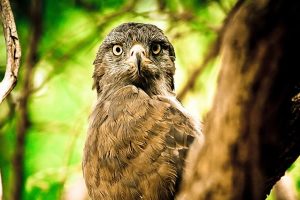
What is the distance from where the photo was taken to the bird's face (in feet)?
11.8

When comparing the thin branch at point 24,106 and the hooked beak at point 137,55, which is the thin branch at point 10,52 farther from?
the thin branch at point 24,106

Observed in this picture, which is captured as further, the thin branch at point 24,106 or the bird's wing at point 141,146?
the thin branch at point 24,106

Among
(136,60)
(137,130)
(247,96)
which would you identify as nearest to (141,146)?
(137,130)

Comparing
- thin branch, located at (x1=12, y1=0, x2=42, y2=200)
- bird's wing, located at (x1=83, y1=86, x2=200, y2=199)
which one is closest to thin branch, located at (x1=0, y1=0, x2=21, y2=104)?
bird's wing, located at (x1=83, y1=86, x2=200, y2=199)

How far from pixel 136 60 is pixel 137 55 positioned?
0.04 m

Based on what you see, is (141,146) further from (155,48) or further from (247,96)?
(247,96)

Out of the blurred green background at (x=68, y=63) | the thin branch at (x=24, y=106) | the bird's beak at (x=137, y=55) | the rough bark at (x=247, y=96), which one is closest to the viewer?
the rough bark at (x=247, y=96)

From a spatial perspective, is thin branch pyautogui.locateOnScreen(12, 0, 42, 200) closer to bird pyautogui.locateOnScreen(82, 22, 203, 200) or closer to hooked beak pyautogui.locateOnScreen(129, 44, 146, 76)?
bird pyautogui.locateOnScreen(82, 22, 203, 200)

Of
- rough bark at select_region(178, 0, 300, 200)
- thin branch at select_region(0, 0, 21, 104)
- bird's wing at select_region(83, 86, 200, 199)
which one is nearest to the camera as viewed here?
rough bark at select_region(178, 0, 300, 200)

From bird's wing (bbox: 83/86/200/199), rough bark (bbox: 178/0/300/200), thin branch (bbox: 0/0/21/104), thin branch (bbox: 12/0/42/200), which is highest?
thin branch (bbox: 12/0/42/200)

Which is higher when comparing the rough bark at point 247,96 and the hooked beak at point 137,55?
the hooked beak at point 137,55

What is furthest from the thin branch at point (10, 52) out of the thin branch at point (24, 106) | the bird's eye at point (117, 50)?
the thin branch at point (24, 106)

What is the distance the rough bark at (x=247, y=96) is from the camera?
160 centimetres

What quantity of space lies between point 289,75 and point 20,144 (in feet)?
12.8
